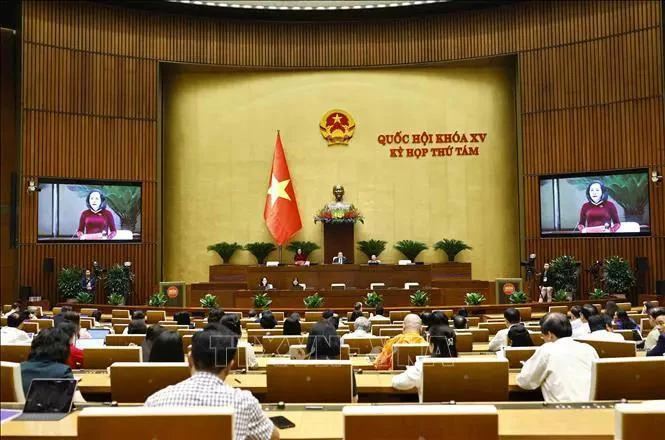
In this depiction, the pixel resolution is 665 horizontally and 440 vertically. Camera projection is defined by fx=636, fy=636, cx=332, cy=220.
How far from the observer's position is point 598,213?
14555 millimetres

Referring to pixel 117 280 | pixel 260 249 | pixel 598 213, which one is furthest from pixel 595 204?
pixel 117 280

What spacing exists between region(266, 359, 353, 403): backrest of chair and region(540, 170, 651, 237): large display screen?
12.7 metres

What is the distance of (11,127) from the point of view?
50.7 feet

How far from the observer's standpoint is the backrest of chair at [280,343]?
17.1 feet

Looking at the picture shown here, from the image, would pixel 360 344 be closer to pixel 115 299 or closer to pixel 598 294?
pixel 598 294

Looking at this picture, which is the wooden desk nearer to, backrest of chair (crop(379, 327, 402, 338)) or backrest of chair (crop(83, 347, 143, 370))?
backrest of chair (crop(83, 347, 143, 370))

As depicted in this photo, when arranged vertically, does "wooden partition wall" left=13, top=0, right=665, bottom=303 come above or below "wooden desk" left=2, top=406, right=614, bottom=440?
above

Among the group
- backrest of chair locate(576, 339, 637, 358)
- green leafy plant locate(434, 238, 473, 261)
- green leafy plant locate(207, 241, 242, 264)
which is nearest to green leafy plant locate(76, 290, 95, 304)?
green leafy plant locate(207, 241, 242, 264)

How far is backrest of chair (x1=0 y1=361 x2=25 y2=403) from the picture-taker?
278 cm

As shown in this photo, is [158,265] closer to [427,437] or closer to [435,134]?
[435,134]

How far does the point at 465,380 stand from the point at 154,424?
1.92 meters

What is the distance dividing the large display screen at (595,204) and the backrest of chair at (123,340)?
1180 centimetres

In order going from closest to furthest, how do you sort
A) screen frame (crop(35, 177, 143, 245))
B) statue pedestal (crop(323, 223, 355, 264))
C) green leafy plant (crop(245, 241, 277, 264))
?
screen frame (crop(35, 177, 143, 245)), green leafy plant (crop(245, 241, 277, 264)), statue pedestal (crop(323, 223, 355, 264))

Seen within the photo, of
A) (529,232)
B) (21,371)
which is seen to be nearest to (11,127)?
(529,232)
